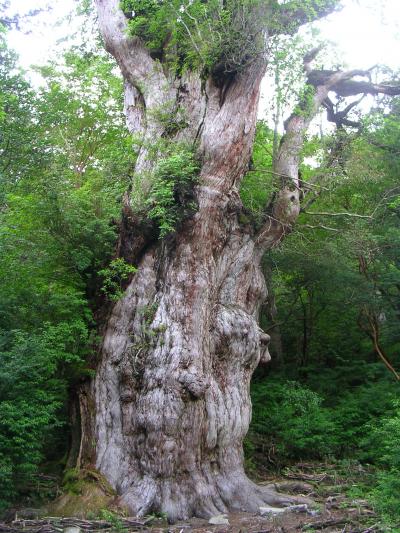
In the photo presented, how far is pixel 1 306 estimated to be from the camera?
8.16 metres

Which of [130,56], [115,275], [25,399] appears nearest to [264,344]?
[115,275]

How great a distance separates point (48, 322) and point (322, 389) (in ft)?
27.8

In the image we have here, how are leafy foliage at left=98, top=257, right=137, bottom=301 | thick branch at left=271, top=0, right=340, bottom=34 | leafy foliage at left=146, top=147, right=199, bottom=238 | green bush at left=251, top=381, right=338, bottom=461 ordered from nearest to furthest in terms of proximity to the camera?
leafy foliage at left=146, top=147, right=199, bottom=238 → leafy foliage at left=98, top=257, right=137, bottom=301 → thick branch at left=271, top=0, right=340, bottom=34 → green bush at left=251, top=381, right=338, bottom=461

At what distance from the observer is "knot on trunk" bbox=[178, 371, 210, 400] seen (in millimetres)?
7945

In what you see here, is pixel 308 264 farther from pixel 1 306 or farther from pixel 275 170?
pixel 1 306

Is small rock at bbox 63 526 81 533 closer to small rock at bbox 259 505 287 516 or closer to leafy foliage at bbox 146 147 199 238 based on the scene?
small rock at bbox 259 505 287 516

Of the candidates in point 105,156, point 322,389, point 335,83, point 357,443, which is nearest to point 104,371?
point 105,156

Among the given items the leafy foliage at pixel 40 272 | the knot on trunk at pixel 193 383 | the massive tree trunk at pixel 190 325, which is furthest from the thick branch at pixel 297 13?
the knot on trunk at pixel 193 383

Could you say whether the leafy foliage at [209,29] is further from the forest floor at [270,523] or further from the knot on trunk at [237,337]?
the forest floor at [270,523]

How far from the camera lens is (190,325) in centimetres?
856

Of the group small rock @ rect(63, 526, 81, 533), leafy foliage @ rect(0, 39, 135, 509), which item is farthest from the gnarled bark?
small rock @ rect(63, 526, 81, 533)

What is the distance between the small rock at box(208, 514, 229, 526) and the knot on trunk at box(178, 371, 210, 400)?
160 centimetres

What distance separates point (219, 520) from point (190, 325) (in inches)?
109

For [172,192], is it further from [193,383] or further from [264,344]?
[264,344]
